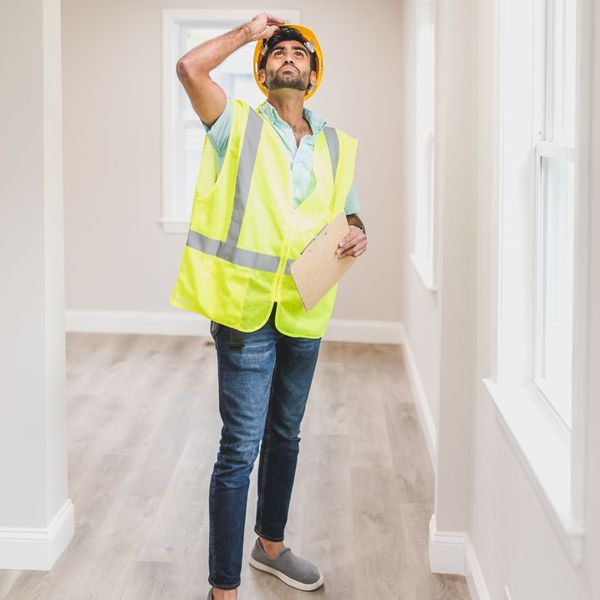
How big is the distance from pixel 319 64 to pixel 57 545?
1.67 metres

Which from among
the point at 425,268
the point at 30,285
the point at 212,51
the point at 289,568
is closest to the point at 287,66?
the point at 212,51

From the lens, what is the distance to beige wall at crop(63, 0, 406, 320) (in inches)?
266

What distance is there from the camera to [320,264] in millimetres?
2670

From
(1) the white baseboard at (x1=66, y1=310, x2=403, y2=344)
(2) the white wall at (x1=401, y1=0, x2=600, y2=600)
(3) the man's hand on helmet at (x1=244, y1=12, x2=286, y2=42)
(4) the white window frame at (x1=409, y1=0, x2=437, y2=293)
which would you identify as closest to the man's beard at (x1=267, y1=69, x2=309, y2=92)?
(3) the man's hand on helmet at (x1=244, y1=12, x2=286, y2=42)

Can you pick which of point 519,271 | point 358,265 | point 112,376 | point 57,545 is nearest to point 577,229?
point 519,271

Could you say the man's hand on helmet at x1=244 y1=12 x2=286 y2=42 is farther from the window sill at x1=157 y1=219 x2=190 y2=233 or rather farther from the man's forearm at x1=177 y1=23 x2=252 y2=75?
the window sill at x1=157 y1=219 x2=190 y2=233

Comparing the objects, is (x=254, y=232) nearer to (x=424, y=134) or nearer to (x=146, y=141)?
(x=424, y=134)

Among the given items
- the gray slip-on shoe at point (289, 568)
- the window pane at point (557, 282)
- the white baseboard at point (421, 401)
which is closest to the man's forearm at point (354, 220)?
the window pane at point (557, 282)

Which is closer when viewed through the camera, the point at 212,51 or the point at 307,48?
the point at 212,51

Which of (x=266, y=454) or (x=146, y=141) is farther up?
(x=146, y=141)

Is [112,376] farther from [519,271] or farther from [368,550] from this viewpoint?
[519,271]

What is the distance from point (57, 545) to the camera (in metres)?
3.23

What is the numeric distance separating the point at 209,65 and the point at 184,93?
4.59 meters

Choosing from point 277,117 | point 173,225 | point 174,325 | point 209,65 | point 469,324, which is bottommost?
point 174,325
